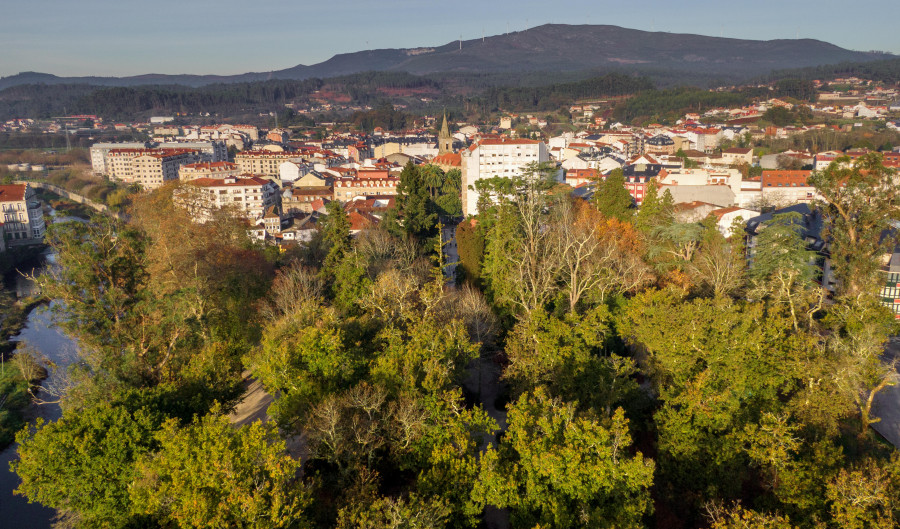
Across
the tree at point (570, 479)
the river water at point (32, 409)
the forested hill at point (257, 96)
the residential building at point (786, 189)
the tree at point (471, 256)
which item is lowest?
the river water at point (32, 409)

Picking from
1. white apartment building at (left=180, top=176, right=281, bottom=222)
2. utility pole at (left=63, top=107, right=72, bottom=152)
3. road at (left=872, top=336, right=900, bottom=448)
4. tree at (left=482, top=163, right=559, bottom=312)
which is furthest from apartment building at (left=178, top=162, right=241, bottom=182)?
road at (left=872, top=336, right=900, bottom=448)

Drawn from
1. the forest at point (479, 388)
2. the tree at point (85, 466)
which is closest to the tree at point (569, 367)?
the forest at point (479, 388)

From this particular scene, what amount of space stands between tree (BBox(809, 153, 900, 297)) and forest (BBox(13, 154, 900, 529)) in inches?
4.2

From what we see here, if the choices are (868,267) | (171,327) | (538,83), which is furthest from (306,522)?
(538,83)

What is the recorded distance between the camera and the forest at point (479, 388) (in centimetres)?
1079

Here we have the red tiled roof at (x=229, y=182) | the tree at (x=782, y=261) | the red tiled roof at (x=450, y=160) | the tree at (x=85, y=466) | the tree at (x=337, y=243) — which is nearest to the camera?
the tree at (x=85, y=466)

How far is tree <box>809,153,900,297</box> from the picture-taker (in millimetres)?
21000

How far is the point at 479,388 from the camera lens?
1795 centimetres

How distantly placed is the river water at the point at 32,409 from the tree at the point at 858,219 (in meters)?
24.7

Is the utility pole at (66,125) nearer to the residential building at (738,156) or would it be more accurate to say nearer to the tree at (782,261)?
the residential building at (738,156)

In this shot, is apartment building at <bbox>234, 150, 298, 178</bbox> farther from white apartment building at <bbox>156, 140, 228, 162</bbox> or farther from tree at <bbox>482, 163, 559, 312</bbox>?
tree at <bbox>482, 163, 559, 312</bbox>

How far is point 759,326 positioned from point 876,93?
131526mm

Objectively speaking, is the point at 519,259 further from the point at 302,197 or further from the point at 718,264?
the point at 302,197

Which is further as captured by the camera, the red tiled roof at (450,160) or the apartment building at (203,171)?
the red tiled roof at (450,160)
